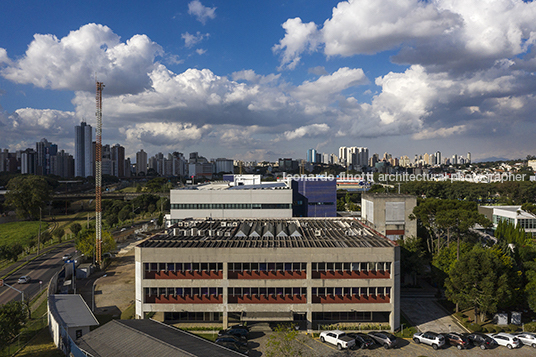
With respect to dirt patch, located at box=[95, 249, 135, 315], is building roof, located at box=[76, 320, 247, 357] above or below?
above

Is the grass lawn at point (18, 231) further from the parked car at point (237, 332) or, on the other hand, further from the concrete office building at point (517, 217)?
the concrete office building at point (517, 217)

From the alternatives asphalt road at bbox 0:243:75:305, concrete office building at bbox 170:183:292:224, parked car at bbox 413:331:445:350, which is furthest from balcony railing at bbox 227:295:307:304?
asphalt road at bbox 0:243:75:305

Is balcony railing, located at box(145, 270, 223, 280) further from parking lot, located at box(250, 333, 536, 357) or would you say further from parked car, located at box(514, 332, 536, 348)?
parked car, located at box(514, 332, 536, 348)

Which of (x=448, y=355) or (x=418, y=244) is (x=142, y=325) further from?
(x=418, y=244)

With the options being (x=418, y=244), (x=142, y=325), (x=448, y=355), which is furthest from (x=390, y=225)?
(x=142, y=325)

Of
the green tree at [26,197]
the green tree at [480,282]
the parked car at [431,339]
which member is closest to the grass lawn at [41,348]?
the parked car at [431,339]
